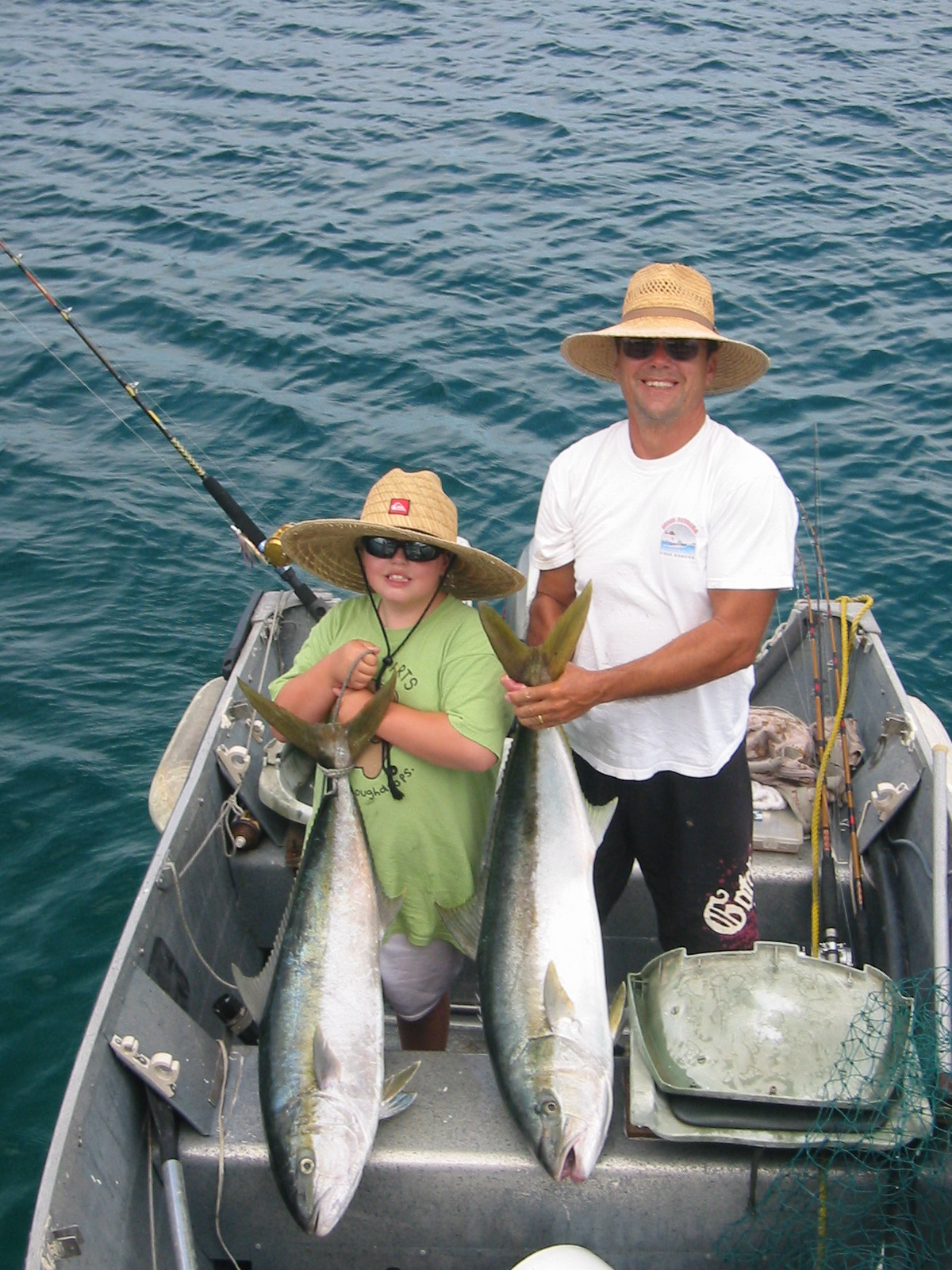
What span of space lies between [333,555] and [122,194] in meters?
12.2

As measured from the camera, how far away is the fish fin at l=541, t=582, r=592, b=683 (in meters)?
2.80

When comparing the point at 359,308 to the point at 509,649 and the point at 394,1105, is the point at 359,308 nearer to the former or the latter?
the point at 509,649

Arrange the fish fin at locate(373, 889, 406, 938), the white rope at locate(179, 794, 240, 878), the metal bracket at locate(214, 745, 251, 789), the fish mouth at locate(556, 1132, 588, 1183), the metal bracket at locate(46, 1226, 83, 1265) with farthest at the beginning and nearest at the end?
the metal bracket at locate(214, 745, 251, 789)
the white rope at locate(179, 794, 240, 878)
the fish fin at locate(373, 889, 406, 938)
the fish mouth at locate(556, 1132, 588, 1183)
the metal bracket at locate(46, 1226, 83, 1265)

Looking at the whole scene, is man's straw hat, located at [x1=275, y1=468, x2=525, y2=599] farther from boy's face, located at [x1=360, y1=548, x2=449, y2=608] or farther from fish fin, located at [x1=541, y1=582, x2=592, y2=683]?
fish fin, located at [x1=541, y1=582, x2=592, y2=683]

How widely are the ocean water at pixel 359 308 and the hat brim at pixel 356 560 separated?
261cm

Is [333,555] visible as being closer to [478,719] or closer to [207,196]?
[478,719]

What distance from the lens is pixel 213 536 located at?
815cm

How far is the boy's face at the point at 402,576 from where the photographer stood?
287 cm

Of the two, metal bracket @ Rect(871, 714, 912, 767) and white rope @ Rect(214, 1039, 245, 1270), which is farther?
metal bracket @ Rect(871, 714, 912, 767)

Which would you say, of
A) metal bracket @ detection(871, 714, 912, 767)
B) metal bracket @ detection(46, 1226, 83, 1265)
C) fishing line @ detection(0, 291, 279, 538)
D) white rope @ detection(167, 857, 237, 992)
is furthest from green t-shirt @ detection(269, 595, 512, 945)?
fishing line @ detection(0, 291, 279, 538)

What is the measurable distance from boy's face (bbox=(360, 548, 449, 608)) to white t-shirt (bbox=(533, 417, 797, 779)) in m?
0.42

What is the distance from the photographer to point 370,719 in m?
2.72

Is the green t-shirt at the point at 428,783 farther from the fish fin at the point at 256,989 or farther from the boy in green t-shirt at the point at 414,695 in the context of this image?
the fish fin at the point at 256,989

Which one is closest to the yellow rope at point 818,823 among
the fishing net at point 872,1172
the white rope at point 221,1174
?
the fishing net at point 872,1172
